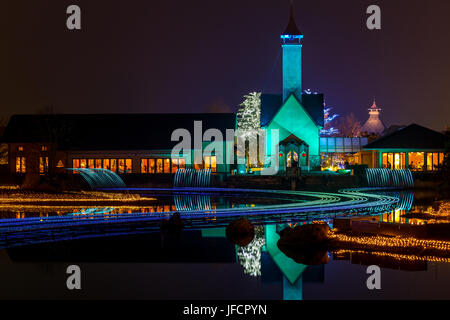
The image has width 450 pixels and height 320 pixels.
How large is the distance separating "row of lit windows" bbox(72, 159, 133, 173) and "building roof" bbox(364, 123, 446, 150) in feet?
70.2

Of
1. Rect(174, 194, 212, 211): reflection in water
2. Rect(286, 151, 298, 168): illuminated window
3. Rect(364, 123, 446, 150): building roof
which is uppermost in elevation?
Rect(364, 123, 446, 150): building roof

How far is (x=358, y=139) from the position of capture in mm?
56500

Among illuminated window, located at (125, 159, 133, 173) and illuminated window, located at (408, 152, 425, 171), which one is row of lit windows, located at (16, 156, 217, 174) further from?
illuminated window, located at (408, 152, 425, 171)

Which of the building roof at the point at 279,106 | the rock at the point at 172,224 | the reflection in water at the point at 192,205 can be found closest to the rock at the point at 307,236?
the rock at the point at 172,224

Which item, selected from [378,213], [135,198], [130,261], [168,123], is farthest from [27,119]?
[130,261]

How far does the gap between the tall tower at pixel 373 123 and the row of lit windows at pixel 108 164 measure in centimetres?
6440

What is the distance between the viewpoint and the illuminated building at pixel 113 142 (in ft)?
Result: 173

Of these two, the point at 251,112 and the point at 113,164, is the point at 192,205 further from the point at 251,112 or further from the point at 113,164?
the point at 251,112

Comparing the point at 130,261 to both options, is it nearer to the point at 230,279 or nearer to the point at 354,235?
the point at 230,279

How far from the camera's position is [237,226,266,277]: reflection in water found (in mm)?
13459

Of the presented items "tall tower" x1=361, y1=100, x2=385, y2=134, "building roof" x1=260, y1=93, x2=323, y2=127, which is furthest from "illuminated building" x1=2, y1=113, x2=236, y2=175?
"tall tower" x1=361, y1=100, x2=385, y2=134

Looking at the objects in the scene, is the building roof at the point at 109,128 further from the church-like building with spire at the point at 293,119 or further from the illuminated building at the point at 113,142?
the church-like building with spire at the point at 293,119

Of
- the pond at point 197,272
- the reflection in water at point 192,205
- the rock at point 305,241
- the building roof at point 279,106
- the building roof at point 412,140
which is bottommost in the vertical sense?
the pond at point 197,272

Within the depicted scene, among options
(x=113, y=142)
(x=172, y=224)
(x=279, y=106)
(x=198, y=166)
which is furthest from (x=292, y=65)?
(x=172, y=224)
